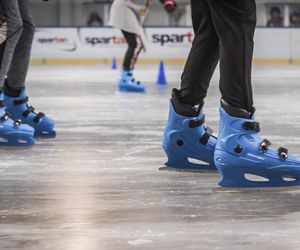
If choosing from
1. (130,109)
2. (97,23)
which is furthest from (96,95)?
(97,23)

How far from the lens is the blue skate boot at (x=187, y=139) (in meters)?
3.05

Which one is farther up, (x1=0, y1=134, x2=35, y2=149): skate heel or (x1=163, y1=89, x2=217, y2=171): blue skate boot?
(x1=163, y1=89, x2=217, y2=171): blue skate boot

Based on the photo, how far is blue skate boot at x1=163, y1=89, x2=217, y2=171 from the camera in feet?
10.0

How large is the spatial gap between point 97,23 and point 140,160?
74.2 feet

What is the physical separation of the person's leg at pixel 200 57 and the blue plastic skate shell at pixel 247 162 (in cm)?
31

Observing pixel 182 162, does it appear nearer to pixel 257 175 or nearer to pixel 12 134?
pixel 257 175

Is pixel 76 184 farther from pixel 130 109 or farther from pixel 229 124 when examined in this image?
pixel 130 109

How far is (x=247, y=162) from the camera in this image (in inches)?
105

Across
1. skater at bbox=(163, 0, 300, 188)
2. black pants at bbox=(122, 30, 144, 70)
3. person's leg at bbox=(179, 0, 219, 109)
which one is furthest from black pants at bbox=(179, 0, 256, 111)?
black pants at bbox=(122, 30, 144, 70)

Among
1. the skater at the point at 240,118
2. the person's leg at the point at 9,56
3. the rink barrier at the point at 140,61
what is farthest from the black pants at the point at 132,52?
the rink barrier at the point at 140,61

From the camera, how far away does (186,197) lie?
246cm

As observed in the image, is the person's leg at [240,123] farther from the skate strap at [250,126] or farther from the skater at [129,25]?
the skater at [129,25]

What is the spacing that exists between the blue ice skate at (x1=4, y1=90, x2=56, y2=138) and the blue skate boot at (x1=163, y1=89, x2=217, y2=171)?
4.23ft

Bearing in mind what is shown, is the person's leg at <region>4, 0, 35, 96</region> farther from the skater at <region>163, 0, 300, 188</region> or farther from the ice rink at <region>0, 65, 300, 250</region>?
the skater at <region>163, 0, 300, 188</region>
